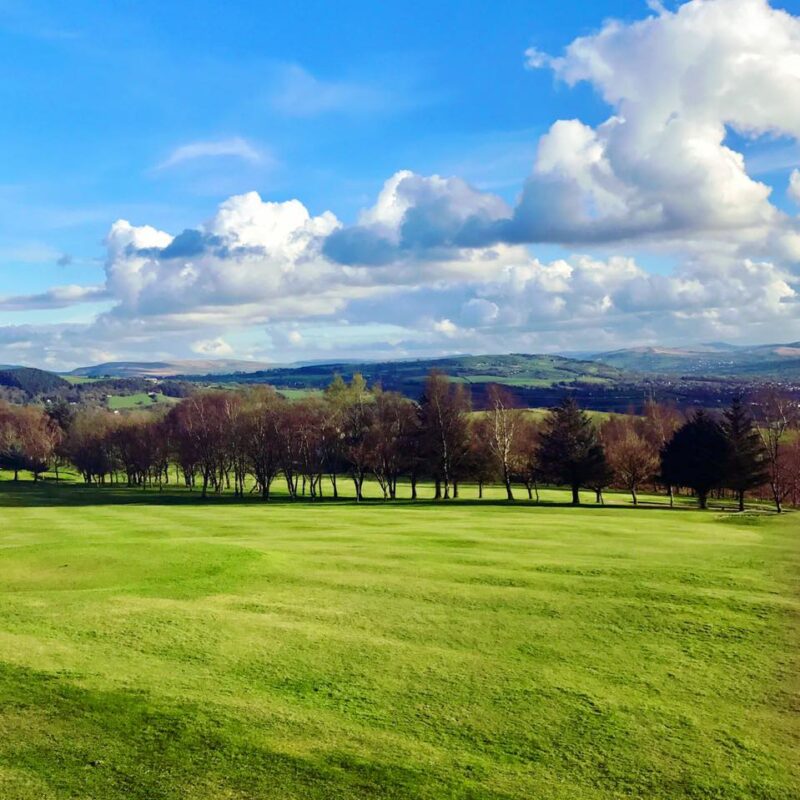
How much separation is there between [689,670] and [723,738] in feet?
13.0

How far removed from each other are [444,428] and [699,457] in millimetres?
29455

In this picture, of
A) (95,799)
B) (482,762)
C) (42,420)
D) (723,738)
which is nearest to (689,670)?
(723,738)

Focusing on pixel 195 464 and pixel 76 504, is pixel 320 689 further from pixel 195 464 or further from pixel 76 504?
pixel 195 464

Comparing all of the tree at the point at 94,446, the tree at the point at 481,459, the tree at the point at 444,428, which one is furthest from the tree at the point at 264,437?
the tree at the point at 94,446

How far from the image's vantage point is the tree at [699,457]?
254ft

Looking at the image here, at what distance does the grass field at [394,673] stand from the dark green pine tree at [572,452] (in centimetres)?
4761

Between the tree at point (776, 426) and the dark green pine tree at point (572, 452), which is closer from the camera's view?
the tree at point (776, 426)

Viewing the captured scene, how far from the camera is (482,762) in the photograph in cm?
1327

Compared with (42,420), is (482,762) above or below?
below

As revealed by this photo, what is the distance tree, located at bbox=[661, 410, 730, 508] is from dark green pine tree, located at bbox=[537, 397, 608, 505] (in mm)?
8684

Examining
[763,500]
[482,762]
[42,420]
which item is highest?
[42,420]

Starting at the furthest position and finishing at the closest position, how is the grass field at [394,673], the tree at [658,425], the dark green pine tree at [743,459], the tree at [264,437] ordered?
the tree at [658,425] < the tree at [264,437] < the dark green pine tree at [743,459] < the grass field at [394,673]

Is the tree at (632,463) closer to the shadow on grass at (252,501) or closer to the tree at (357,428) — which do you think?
the shadow on grass at (252,501)

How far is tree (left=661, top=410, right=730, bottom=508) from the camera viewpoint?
77500mm
